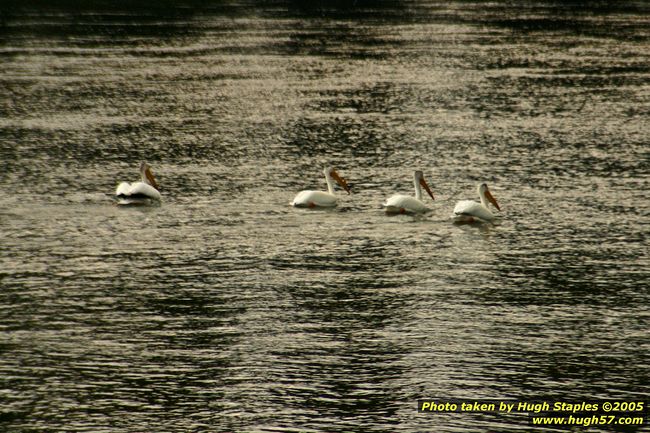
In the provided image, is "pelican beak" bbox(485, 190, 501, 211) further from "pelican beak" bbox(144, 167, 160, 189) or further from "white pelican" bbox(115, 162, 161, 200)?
"pelican beak" bbox(144, 167, 160, 189)

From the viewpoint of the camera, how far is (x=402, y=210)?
26828mm

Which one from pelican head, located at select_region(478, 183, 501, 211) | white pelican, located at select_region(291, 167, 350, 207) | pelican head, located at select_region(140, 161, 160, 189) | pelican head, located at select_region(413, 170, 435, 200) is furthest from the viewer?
pelican head, located at select_region(140, 161, 160, 189)

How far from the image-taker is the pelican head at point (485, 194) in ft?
87.6

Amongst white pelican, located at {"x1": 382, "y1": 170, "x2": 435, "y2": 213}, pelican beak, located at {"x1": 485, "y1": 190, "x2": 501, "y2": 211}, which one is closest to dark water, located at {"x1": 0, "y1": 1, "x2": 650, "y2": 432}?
pelican beak, located at {"x1": 485, "y1": 190, "x2": 501, "y2": 211}

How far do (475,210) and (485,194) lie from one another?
1280 mm

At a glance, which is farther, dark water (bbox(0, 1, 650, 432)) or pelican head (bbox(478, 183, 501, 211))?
pelican head (bbox(478, 183, 501, 211))

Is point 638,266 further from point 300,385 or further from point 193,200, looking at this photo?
point 193,200

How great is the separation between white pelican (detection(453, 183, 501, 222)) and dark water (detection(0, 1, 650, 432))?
299 millimetres

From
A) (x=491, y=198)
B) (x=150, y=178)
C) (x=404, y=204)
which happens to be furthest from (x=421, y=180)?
(x=150, y=178)

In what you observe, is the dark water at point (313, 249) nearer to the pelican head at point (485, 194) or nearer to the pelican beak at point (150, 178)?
the pelican head at point (485, 194)

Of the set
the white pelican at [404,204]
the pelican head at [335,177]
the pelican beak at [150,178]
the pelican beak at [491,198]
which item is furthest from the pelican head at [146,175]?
the pelican beak at [491,198]

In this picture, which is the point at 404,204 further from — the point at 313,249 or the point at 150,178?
the point at 150,178

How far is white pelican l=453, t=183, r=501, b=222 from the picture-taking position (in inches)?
1011

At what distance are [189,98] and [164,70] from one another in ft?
26.7
